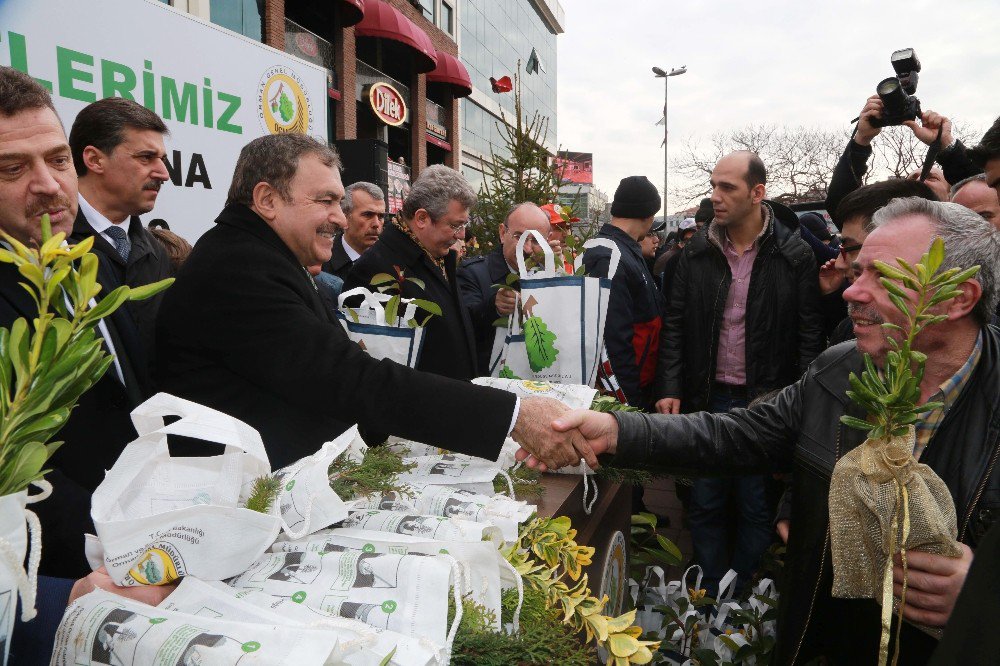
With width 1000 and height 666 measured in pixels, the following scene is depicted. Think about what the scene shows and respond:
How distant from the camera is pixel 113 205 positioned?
2.69 m

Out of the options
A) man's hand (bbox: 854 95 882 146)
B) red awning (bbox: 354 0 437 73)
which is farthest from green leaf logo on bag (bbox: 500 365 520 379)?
red awning (bbox: 354 0 437 73)

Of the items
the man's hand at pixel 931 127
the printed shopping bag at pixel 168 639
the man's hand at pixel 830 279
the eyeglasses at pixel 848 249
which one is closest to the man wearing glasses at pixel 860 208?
the eyeglasses at pixel 848 249

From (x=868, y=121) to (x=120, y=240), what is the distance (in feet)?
12.4

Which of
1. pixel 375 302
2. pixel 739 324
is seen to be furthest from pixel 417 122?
pixel 375 302

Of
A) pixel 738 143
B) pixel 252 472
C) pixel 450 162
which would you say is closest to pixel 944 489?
pixel 252 472

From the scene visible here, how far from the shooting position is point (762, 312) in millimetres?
3668

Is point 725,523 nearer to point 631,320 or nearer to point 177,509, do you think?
point 631,320

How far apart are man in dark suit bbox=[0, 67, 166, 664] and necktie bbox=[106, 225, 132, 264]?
2.46ft

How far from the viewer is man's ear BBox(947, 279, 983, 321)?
1.63 metres

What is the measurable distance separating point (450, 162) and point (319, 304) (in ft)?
80.0

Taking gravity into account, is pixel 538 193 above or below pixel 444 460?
above

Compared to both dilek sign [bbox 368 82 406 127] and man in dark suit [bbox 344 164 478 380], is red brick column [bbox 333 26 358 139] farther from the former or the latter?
man in dark suit [bbox 344 164 478 380]

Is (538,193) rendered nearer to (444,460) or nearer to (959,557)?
(444,460)

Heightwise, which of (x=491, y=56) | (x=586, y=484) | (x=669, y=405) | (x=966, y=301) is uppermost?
(x=491, y=56)
